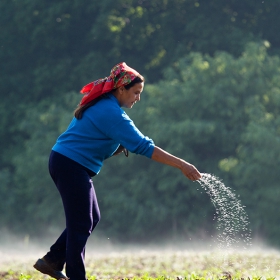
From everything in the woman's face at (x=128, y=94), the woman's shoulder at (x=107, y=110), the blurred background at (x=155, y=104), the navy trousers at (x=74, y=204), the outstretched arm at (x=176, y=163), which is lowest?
the navy trousers at (x=74, y=204)

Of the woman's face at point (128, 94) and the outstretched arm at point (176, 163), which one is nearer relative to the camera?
the outstretched arm at point (176, 163)

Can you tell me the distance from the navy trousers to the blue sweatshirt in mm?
71

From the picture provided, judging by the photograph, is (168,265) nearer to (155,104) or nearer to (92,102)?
(92,102)

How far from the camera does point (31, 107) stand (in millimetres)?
26141

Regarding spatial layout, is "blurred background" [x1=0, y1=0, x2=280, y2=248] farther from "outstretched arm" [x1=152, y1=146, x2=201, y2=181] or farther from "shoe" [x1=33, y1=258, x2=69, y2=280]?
"outstretched arm" [x1=152, y1=146, x2=201, y2=181]

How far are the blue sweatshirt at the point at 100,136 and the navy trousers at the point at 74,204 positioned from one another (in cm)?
7

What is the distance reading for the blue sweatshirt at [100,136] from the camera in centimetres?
491

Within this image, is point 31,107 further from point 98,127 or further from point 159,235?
point 98,127

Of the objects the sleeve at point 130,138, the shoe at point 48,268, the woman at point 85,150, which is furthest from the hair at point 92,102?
the shoe at point 48,268

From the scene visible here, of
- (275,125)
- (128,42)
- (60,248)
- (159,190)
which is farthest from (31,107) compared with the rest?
(60,248)

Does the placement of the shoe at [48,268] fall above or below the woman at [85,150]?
below

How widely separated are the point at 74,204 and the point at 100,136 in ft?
1.63

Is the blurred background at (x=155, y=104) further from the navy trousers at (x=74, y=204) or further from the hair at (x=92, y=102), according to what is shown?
the navy trousers at (x=74, y=204)

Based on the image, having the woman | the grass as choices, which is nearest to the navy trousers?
the woman
